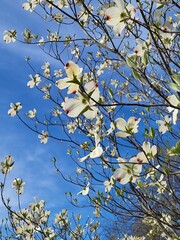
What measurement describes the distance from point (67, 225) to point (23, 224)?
0.64 meters

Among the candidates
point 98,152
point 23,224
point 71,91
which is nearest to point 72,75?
point 71,91

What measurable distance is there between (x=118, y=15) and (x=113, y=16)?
2 centimetres

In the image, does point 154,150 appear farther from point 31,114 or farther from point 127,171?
point 31,114

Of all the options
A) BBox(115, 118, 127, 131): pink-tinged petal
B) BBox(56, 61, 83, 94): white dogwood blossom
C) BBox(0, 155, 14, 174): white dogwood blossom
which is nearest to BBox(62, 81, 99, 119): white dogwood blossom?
BBox(56, 61, 83, 94): white dogwood blossom

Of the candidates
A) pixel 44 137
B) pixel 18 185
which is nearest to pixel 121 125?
pixel 18 185

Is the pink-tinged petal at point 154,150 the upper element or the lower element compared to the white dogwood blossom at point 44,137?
lower

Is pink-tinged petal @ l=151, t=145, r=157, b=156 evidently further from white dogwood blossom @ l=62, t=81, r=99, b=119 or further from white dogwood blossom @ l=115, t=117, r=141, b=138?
white dogwood blossom @ l=62, t=81, r=99, b=119

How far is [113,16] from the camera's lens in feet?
3.93

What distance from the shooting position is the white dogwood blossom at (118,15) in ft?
3.85

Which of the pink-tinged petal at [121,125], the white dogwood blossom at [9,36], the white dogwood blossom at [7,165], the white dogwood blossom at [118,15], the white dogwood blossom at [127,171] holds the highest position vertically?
the white dogwood blossom at [9,36]

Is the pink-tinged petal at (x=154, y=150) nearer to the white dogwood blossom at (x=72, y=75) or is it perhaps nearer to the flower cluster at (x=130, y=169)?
the flower cluster at (x=130, y=169)

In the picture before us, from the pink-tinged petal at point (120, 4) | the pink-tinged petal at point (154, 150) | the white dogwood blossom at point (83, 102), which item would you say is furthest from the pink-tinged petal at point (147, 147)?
the pink-tinged petal at point (120, 4)

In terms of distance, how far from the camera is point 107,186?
2205 millimetres

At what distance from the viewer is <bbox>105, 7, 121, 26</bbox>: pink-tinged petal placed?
3.87ft
